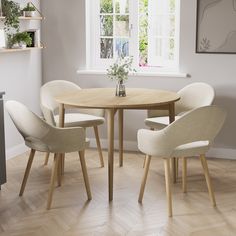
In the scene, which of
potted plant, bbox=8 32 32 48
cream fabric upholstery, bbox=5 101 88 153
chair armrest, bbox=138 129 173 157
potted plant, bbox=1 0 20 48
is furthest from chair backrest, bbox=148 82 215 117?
potted plant, bbox=1 0 20 48

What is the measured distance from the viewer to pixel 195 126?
378 centimetres

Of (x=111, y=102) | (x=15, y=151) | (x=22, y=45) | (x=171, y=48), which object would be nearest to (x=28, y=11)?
(x=22, y=45)

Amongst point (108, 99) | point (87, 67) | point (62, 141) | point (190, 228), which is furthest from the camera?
point (87, 67)

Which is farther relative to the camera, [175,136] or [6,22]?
[6,22]

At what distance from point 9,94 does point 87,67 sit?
988 millimetres

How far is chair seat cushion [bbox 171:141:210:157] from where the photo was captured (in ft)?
12.8

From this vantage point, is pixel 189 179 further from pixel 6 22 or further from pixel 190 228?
pixel 6 22

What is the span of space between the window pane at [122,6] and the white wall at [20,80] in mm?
876

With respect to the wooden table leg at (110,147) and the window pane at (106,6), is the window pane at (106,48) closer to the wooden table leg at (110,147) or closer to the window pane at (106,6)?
the window pane at (106,6)

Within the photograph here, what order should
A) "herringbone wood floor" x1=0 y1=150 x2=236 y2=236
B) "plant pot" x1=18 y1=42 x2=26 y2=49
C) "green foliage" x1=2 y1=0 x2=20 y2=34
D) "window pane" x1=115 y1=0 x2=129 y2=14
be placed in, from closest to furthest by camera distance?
"herringbone wood floor" x1=0 y1=150 x2=236 y2=236, "green foliage" x1=2 y1=0 x2=20 y2=34, "plant pot" x1=18 y1=42 x2=26 y2=49, "window pane" x1=115 y1=0 x2=129 y2=14

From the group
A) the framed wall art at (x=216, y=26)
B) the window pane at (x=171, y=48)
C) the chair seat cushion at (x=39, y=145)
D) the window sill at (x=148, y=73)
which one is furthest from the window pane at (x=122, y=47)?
the chair seat cushion at (x=39, y=145)

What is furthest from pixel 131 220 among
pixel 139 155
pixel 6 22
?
pixel 6 22

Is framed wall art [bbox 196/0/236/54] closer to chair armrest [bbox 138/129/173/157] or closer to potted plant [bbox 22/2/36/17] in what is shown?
potted plant [bbox 22/2/36/17]

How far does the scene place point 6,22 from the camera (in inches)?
199
